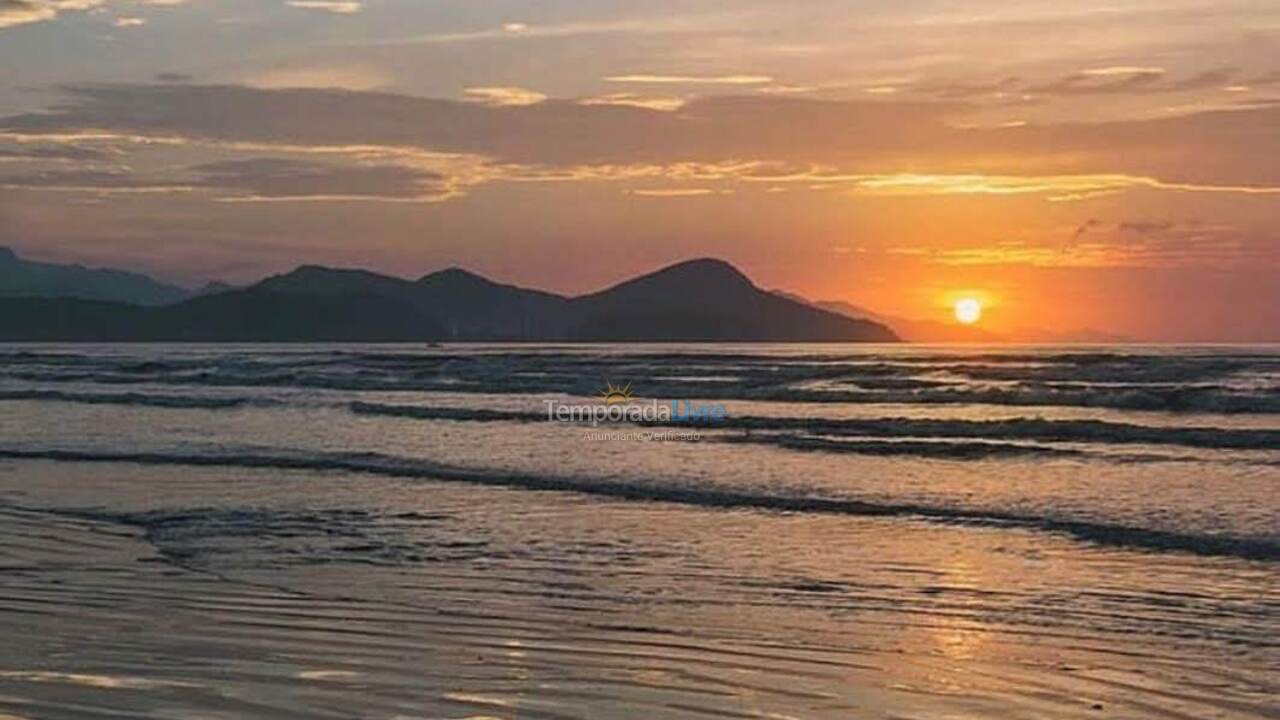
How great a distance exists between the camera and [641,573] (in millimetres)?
11398

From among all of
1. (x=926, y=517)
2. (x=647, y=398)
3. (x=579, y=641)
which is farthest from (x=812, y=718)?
(x=647, y=398)

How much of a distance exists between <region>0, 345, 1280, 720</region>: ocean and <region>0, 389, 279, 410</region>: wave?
10550mm

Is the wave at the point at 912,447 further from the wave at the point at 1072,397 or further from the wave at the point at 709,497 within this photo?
the wave at the point at 1072,397

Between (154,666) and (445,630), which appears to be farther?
(445,630)

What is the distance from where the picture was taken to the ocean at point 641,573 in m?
7.25

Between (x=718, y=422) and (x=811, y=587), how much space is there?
2030cm

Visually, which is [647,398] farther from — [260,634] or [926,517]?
[260,634]

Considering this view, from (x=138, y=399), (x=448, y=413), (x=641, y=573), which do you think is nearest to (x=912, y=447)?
(x=448, y=413)

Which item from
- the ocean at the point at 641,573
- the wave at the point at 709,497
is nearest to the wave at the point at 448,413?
the ocean at the point at 641,573

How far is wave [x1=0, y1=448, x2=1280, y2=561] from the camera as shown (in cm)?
1288

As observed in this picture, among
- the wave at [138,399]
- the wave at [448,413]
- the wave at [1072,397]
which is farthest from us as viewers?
the wave at [138,399]

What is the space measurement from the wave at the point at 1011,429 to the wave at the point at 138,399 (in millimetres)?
7368

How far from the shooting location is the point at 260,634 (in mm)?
8578

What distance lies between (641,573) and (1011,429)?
1880 cm
